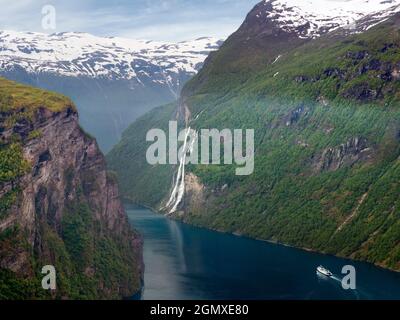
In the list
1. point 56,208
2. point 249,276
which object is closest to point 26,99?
point 56,208

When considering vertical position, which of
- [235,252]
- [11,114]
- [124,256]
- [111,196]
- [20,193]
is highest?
[11,114]

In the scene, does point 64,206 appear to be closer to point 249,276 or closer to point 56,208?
point 56,208

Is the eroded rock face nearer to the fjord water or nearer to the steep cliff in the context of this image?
the steep cliff

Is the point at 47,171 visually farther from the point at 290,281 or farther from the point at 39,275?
the point at 290,281

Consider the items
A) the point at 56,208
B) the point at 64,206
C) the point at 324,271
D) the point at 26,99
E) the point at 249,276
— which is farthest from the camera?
the point at 324,271

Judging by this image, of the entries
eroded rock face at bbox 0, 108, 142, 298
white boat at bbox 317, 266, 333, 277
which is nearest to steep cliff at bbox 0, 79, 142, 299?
eroded rock face at bbox 0, 108, 142, 298
